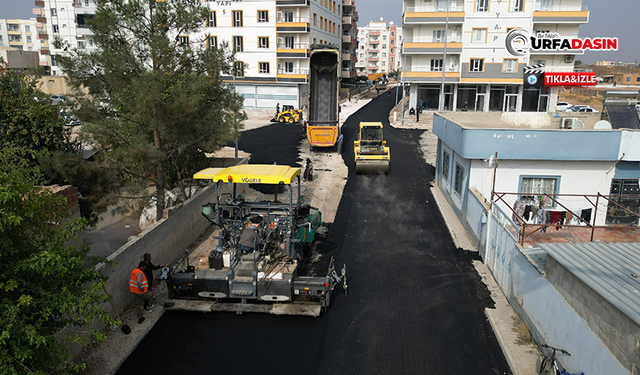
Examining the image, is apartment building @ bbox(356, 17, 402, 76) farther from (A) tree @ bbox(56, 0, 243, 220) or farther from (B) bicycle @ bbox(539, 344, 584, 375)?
(B) bicycle @ bbox(539, 344, 584, 375)

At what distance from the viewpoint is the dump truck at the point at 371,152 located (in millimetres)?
23984

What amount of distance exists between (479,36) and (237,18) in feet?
79.7

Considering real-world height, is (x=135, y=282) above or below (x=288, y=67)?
below

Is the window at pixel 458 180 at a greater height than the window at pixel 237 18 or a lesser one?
lesser

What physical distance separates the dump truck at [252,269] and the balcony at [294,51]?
3760 cm

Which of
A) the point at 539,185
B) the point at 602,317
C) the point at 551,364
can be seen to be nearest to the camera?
the point at 602,317

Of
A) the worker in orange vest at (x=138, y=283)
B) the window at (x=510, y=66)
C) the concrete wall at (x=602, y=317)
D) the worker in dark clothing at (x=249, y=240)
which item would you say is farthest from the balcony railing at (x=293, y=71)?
the concrete wall at (x=602, y=317)

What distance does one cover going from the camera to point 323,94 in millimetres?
29984

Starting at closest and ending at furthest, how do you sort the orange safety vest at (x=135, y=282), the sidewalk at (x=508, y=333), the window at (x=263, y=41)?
the sidewalk at (x=508, y=333)
the orange safety vest at (x=135, y=282)
the window at (x=263, y=41)

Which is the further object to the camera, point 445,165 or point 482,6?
point 482,6

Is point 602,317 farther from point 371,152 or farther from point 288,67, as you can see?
point 288,67

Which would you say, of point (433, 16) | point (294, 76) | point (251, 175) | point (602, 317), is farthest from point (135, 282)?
point (294, 76)

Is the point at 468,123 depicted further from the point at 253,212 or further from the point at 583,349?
the point at 583,349

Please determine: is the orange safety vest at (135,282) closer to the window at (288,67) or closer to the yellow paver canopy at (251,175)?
the yellow paver canopy at (251,175)
